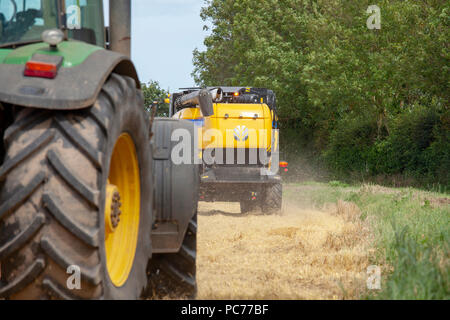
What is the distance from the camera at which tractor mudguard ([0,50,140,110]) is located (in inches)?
98.7

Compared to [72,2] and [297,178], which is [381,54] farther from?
[72,2]

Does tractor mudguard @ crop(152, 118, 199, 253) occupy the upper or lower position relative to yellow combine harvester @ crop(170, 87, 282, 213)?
upper

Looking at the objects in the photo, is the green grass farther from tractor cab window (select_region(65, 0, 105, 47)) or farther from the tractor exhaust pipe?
tractor cab window (select_region(65, 0, 105, 47))

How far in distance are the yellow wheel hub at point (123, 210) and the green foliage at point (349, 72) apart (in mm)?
15664

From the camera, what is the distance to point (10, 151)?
8.19 feet

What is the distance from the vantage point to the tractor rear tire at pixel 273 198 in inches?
475

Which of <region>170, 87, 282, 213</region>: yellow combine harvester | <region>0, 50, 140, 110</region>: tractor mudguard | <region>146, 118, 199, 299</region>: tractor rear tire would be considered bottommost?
<region>170, 87, 282, 213</region>: yellow combine harvester

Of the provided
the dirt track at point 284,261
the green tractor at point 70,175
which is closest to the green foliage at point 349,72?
the dirt track at point 284,261

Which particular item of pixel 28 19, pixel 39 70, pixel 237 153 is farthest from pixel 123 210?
pixel 237 153

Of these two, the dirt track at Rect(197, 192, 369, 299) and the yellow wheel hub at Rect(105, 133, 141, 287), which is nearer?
the yellow wheel hub at Rect(105, 133, 141, 287)

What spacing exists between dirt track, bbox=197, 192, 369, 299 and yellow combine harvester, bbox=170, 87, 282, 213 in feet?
9.13

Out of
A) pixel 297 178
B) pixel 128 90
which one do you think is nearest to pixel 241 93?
pixel 128 90

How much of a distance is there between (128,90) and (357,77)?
20.6m

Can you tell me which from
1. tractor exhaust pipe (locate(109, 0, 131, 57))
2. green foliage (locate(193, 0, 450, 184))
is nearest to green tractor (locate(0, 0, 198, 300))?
tractor exhaust pipe (locate(109, 0, 131, 57))
